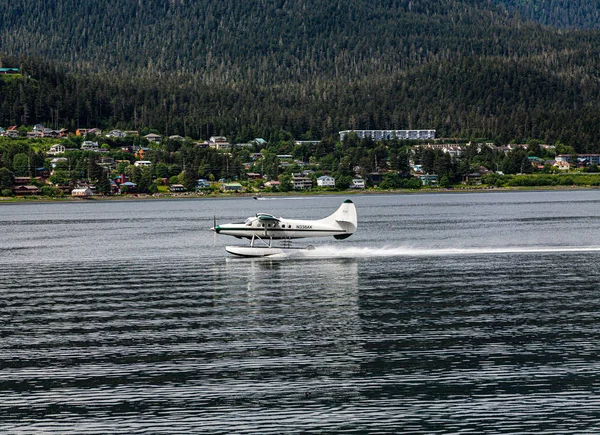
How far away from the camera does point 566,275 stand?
52094 mm

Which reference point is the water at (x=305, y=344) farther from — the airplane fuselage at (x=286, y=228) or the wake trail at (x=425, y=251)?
the airplane fuselage at (x=286, y=228)

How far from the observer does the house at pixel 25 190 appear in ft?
640

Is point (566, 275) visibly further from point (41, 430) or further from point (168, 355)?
point (41, 430)

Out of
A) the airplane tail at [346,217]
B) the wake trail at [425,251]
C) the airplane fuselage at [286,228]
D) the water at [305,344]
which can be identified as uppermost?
the airplane tail at [346,217]

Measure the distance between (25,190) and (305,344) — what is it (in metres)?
173

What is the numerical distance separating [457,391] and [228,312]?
51.9 feet

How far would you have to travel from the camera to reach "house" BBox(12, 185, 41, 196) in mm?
195125

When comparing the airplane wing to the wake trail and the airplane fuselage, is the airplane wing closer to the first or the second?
the airplane fuselage

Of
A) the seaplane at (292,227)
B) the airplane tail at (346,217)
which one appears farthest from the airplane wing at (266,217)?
the airplane tail at (346,217)

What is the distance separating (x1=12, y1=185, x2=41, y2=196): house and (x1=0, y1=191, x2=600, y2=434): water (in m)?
138

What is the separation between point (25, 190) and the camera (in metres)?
196

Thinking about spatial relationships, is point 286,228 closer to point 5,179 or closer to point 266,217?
point 266,217

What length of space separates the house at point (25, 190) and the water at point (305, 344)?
13779 cm

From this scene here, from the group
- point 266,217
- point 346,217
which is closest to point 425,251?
point 346,217
